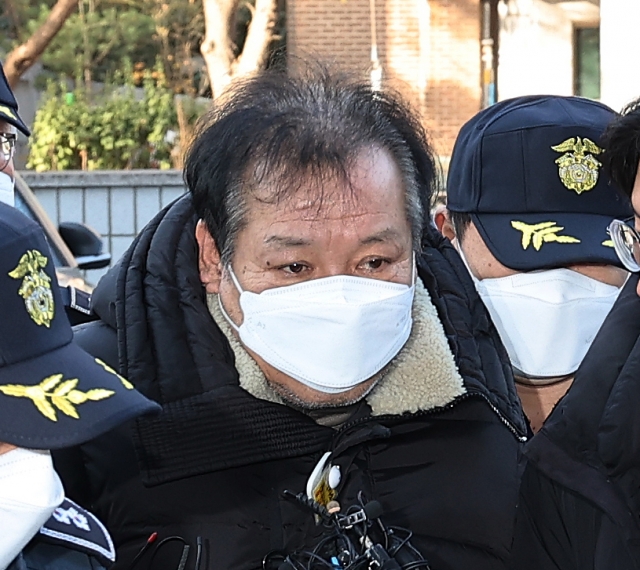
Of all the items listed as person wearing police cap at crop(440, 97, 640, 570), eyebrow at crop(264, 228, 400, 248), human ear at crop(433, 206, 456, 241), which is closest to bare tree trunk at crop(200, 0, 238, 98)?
human ear at crop(433, 206, 456, 241)

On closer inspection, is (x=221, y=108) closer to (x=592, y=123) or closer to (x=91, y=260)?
(x=592, y=123)

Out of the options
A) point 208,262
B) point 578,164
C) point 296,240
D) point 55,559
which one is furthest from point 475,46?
point 55,559

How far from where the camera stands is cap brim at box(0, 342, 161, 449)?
1669mm

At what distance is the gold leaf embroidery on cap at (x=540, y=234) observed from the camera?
2713mm

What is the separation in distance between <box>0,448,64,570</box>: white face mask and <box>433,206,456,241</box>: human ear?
1.51 metres

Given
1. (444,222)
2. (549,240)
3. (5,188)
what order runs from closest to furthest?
1. (549,240)
2. (444,222)
3. (5,188)

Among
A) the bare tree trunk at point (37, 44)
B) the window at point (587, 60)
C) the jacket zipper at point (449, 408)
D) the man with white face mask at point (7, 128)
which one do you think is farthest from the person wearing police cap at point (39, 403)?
the window at point (587, 60)

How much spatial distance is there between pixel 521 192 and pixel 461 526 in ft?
3.07

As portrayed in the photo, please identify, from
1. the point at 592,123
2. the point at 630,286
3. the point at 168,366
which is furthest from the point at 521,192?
the point at 168,366

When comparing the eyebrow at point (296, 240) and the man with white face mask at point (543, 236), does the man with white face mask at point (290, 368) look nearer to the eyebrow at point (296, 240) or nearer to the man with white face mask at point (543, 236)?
the eyebrow at point (296, 240)

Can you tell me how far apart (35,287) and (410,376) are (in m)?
0.80

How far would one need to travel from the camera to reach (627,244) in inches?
88.8

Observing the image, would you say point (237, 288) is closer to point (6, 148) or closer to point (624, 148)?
point (624, 148)

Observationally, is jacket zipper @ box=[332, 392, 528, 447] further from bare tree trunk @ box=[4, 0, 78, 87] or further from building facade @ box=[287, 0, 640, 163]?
building facade @ box=[287, 0, 640, 163]
